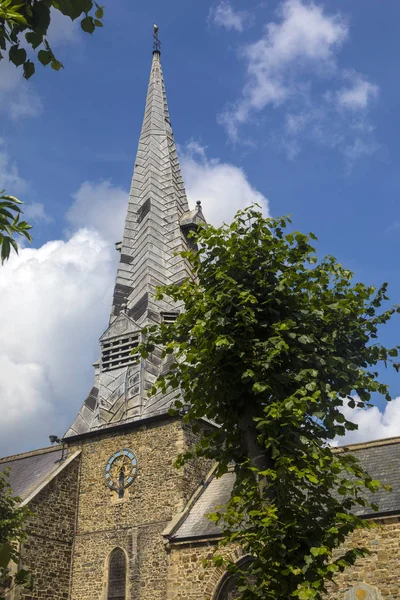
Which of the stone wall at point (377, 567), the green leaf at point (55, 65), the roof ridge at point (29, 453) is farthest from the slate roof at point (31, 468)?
the green leaf at point (55, 65)

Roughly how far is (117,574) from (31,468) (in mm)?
6767

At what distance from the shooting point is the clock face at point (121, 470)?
23.0m

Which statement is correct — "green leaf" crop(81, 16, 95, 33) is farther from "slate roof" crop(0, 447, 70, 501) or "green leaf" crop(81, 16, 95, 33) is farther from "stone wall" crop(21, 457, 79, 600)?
"slate roof" crop(0, 447, 70, 501)

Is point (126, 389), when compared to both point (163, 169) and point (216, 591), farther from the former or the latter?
point (163, 169)

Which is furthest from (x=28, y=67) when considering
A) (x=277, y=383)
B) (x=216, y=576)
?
(x=216, y=576)

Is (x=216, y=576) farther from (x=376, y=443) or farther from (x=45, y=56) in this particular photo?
(x=45, y=56)

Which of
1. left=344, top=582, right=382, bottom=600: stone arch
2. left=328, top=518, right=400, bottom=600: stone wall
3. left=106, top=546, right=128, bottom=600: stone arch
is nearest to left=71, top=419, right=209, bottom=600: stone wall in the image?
left=106, top=546, right=128, bottom=600: stone arch

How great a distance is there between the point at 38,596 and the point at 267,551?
49.4ft

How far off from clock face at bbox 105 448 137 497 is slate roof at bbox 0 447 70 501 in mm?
1855

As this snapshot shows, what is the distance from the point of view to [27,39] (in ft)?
16.7

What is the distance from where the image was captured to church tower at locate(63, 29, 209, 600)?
2142 cm

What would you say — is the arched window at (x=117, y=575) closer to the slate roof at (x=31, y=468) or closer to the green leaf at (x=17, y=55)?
the slate roof at (x=31, y=468)

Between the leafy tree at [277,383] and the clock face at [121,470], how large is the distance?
12.8 meters

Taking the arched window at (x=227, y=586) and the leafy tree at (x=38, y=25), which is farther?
the arched window at (x=227, y=586)
